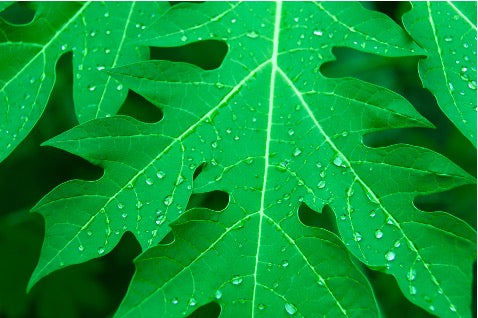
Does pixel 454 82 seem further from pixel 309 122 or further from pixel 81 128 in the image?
pixel 81 128

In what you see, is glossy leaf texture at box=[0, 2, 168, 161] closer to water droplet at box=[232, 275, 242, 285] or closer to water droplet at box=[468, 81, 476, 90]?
water droplet at box=[232, 275, 242, 285]

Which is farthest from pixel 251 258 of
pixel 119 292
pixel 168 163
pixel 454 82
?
pixel 119 292

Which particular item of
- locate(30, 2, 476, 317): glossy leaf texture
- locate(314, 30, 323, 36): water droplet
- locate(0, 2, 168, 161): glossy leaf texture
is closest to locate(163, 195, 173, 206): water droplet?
locate(30, 2, 476, 317): glossy leaf texture

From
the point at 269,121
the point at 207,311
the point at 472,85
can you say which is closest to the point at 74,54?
the point at 269,121

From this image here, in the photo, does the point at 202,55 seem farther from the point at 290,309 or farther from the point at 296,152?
the point at 290,309

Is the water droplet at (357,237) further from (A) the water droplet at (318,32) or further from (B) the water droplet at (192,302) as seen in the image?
(A) the water droplet at (318,32)
